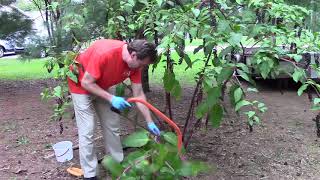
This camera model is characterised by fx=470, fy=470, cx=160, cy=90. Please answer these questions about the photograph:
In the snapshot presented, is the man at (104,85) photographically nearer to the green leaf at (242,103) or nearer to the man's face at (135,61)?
the man's face at (135,61)

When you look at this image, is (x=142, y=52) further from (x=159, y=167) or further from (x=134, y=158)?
(x=159, y=167)

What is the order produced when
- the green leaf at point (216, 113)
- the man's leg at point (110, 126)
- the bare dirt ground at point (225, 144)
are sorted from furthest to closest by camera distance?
the bare dirt ground at point (225, 144)
the man's leg at point (110, 126)
the green leaf at point (216, 113)

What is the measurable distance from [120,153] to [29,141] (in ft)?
4.15

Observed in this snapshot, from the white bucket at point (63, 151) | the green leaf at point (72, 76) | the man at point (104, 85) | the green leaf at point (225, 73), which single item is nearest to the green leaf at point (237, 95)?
the green leaf at point (225, 73)

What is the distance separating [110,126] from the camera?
393 centimetres

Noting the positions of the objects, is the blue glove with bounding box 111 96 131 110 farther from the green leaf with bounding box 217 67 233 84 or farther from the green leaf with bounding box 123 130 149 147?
the green leaf with bounding box 123 130 149 147

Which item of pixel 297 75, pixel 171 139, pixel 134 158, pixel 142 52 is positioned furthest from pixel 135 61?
pixel 134 158

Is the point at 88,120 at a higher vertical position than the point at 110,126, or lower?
higher

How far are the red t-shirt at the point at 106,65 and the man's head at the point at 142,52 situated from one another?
0.17 meters

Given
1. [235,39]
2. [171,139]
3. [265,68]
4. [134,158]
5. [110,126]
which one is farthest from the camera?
[110,126]

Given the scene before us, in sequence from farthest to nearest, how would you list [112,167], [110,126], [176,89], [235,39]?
1. [110,126]
2. [176,89]
3. [235,39]
4. [112,167]

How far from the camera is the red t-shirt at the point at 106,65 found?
3381mm

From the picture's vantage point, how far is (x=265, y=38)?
336 cm

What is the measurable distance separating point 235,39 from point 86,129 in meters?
1.38
